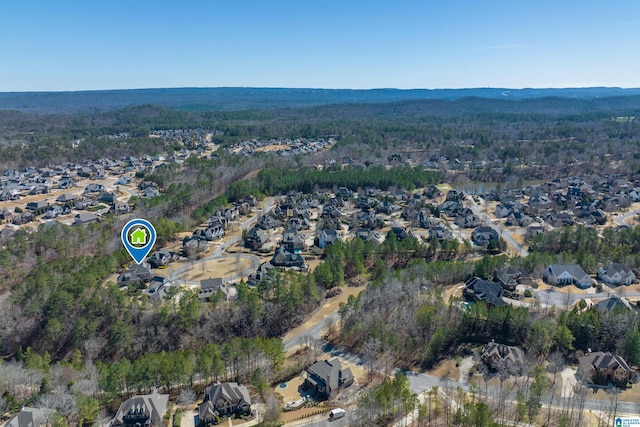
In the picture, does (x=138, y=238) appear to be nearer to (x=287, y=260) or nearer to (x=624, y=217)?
(x=287, y=260)

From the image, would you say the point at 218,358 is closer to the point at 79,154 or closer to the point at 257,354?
the point at 257,354

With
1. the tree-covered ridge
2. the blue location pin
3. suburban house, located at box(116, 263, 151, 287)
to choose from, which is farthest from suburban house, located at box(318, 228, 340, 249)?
the tree-covered ridge

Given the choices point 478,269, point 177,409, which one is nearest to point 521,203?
point 478,269

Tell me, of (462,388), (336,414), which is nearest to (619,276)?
(462,388)

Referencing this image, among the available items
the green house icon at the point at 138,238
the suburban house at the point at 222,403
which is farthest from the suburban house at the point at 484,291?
the green house icon at the point at 138,238

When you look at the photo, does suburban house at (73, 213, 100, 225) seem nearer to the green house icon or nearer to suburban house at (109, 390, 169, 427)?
the green house icon
